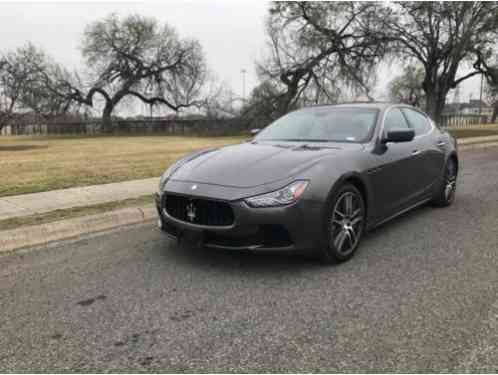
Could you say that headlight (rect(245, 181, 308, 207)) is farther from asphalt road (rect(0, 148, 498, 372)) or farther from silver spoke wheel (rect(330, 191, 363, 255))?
asphalt road (rect(0, 148, 498, 372))

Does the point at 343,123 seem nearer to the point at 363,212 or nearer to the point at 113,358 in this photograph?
the point at 363,212

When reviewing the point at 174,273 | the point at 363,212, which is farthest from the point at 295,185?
the point at 174,273

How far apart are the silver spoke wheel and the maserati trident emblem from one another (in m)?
1.20

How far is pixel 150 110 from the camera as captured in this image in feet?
143

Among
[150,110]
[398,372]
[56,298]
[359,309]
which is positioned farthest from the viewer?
[150,110]

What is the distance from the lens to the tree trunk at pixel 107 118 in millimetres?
41781

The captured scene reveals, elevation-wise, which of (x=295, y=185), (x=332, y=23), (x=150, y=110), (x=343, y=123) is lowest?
(x=295, y=185)

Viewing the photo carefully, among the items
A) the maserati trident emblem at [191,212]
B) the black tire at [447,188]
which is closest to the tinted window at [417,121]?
the black tire at [447,188]

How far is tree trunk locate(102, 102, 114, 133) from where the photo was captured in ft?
137

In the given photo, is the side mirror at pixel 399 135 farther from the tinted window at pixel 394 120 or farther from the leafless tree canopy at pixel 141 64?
the leafless tree canopy at pixel 141 64

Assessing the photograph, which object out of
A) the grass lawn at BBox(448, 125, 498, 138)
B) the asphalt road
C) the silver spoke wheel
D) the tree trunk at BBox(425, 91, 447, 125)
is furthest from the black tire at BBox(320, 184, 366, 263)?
the tree trunk at BBox(425, 91, 447, 125)

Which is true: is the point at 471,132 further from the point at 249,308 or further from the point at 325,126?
the point at 249,308

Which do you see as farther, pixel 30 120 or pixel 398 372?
pixel 30 120

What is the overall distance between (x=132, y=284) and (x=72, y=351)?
3.32 ft
